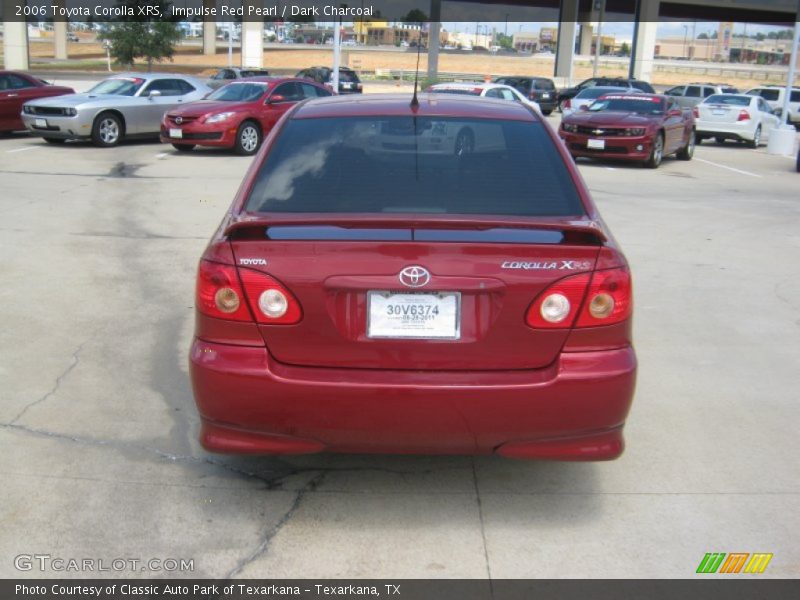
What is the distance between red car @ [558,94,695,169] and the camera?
1806cm

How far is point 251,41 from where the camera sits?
183 ft

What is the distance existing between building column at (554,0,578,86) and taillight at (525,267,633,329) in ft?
203

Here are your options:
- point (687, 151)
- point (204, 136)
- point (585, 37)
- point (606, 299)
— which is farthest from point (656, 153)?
point (585, 37)

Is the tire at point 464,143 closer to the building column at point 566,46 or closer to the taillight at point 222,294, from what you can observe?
the taillight at point 222,294

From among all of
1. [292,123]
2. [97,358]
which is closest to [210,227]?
[97,358]

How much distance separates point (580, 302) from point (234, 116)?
623 inches

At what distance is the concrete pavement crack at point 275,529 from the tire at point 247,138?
1521cm

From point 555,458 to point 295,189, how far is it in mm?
1630

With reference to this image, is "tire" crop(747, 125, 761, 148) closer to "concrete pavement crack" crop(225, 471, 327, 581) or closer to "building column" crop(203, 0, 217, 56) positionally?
"concrete pavement crack" crop(225, 471, 327, 581)

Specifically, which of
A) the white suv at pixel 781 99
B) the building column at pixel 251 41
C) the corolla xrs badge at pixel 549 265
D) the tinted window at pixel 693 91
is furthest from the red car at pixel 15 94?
the building column at pixel 251 41

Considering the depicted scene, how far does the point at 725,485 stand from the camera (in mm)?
4406

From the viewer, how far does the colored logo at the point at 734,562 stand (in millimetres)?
3662

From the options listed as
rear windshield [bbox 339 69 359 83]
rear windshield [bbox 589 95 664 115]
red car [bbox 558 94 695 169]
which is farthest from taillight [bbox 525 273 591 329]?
rear windshield [bbox 339 69 359 83]

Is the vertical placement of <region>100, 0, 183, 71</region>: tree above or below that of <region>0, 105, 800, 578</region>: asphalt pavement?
above
